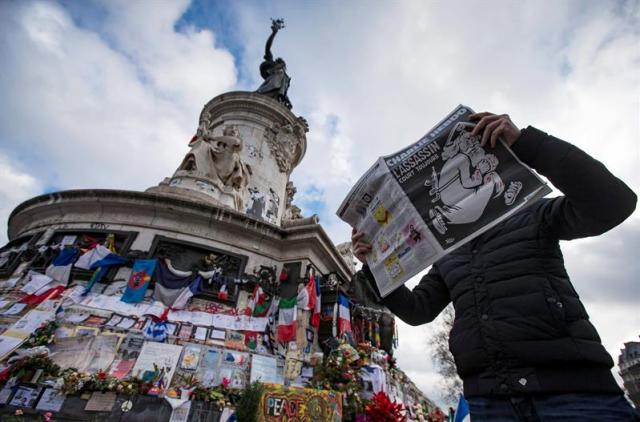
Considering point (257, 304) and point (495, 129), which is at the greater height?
point (257, 304)

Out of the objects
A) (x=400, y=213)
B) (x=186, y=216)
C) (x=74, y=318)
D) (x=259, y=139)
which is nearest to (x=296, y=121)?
(x=259, y=139)

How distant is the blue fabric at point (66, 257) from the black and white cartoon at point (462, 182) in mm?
10093

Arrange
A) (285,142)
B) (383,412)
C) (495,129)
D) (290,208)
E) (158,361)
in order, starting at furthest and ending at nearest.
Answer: (290,208), (285,142), (158,361), (383,412), (495,129)

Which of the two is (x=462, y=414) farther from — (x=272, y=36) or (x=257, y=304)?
(x=272, y=36)

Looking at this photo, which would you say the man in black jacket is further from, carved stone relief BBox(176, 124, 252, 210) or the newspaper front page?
carved stone relief BBox(176, 124, 252, 210)

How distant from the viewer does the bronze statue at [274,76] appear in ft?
76.2

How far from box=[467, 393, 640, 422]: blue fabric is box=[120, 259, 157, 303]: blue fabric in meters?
8.66

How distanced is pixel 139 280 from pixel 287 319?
13.7ft

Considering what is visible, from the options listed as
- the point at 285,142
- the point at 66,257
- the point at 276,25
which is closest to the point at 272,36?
the point at 276,25

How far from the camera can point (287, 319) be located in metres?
8.90

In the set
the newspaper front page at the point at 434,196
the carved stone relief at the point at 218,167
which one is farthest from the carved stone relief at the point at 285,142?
the newspaper front page at the point at 434,196

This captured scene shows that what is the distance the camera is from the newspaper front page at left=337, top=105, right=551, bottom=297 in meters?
2.10

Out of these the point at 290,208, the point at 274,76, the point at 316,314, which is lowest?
the point at 316,314

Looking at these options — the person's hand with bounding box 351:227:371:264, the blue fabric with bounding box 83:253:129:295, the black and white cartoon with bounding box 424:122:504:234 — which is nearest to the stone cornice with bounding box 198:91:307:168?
the blue fabric with bounding box 83:253:129:295
